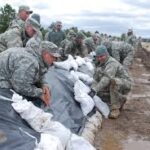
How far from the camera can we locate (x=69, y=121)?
24.0ft

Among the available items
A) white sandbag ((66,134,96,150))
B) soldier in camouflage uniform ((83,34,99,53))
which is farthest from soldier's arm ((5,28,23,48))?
soldier in camouflage uniform ((83,34,99,53))

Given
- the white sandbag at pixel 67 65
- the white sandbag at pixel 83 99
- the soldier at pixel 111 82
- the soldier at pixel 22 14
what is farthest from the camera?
the white sandbag at pixel 67 65

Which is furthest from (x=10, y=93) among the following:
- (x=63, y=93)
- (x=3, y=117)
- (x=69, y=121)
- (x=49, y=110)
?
(x=63, y=93)

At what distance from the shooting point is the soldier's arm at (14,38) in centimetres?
757

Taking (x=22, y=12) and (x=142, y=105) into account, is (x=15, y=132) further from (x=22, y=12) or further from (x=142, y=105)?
(x=142, y=105)

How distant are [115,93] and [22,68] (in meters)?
3.99

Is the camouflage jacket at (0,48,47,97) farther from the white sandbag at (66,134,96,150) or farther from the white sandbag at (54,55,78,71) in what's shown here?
the white sandbag at (54,55,78,71)

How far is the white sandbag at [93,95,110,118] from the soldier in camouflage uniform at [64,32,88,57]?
3.74 meters

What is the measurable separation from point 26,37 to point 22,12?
31.3 inches

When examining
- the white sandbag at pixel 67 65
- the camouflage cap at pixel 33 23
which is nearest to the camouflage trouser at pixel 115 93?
the white sandbag at pixel 67 65

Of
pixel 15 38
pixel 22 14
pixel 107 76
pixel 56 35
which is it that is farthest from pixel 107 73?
pixel 56 35

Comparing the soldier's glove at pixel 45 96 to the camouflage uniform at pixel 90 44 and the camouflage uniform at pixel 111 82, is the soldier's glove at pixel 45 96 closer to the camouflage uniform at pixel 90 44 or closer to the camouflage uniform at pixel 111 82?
the camouflage uniform at pixel 111 82

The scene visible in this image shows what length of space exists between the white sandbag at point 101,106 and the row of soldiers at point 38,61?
4.2 inches

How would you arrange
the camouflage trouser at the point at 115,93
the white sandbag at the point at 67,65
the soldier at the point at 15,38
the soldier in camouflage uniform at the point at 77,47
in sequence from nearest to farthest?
the soldier at the point at 15,38
the camouflage trouser at the point at 115,93
the white sandbag at the point at 67,65
the soldier in camouflage uniform at the point at 77,47
